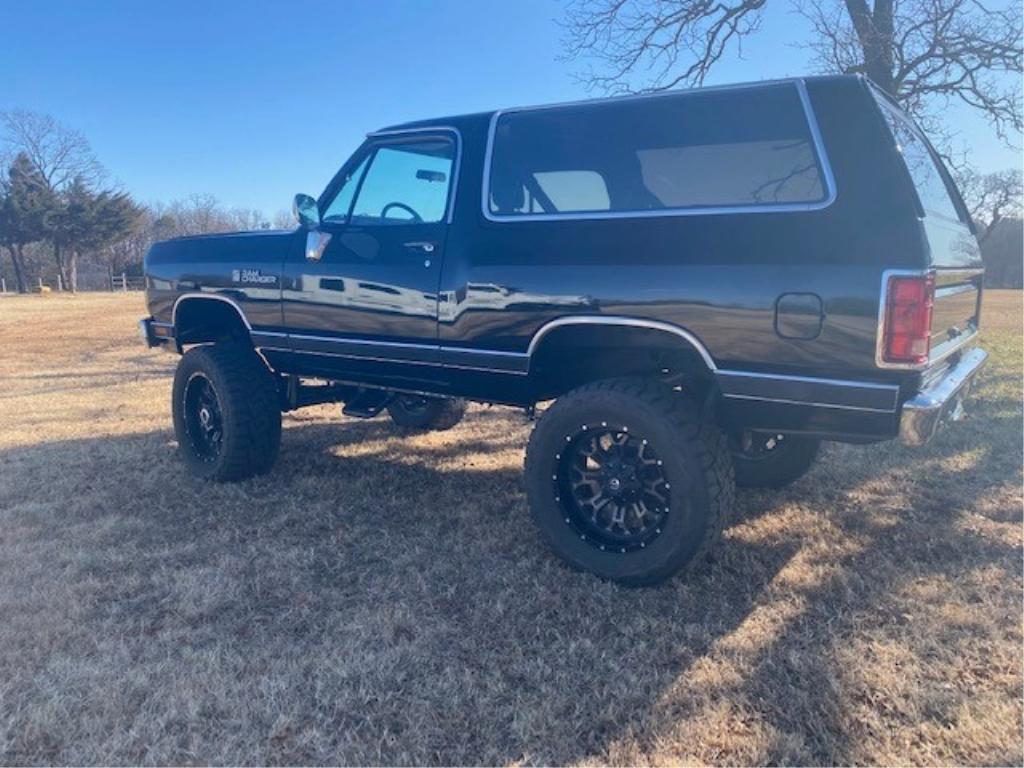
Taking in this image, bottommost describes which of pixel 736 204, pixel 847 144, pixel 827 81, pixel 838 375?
pixel 838 375

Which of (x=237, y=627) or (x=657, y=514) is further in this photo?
(x=657, y=514)

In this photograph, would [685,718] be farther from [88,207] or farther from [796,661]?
[88,207]

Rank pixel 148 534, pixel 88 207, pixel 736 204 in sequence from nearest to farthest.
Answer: pixel 736 204
pixel 148 534
pixel 88 207

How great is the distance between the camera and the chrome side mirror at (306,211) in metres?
4.41

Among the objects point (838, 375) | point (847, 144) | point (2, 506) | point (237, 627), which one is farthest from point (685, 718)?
point (2, 506)

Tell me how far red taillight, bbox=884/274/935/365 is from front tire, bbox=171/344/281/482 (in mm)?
3516

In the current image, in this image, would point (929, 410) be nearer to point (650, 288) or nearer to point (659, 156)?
point (650, 288)

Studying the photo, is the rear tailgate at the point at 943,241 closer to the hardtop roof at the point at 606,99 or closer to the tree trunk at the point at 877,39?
the hardtop roof at the point at 606,99

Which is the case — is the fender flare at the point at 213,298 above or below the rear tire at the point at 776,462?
above

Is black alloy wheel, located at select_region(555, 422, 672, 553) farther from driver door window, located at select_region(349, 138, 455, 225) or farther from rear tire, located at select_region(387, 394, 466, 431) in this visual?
rear tire, located at select_region(387, 394, 466, 431)

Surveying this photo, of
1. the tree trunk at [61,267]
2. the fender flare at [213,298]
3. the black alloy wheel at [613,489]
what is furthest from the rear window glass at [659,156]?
the tree trunk at [61,267]

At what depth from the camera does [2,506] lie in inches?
177

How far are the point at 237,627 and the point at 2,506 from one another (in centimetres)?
238

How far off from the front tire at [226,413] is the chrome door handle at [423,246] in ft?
5.08
